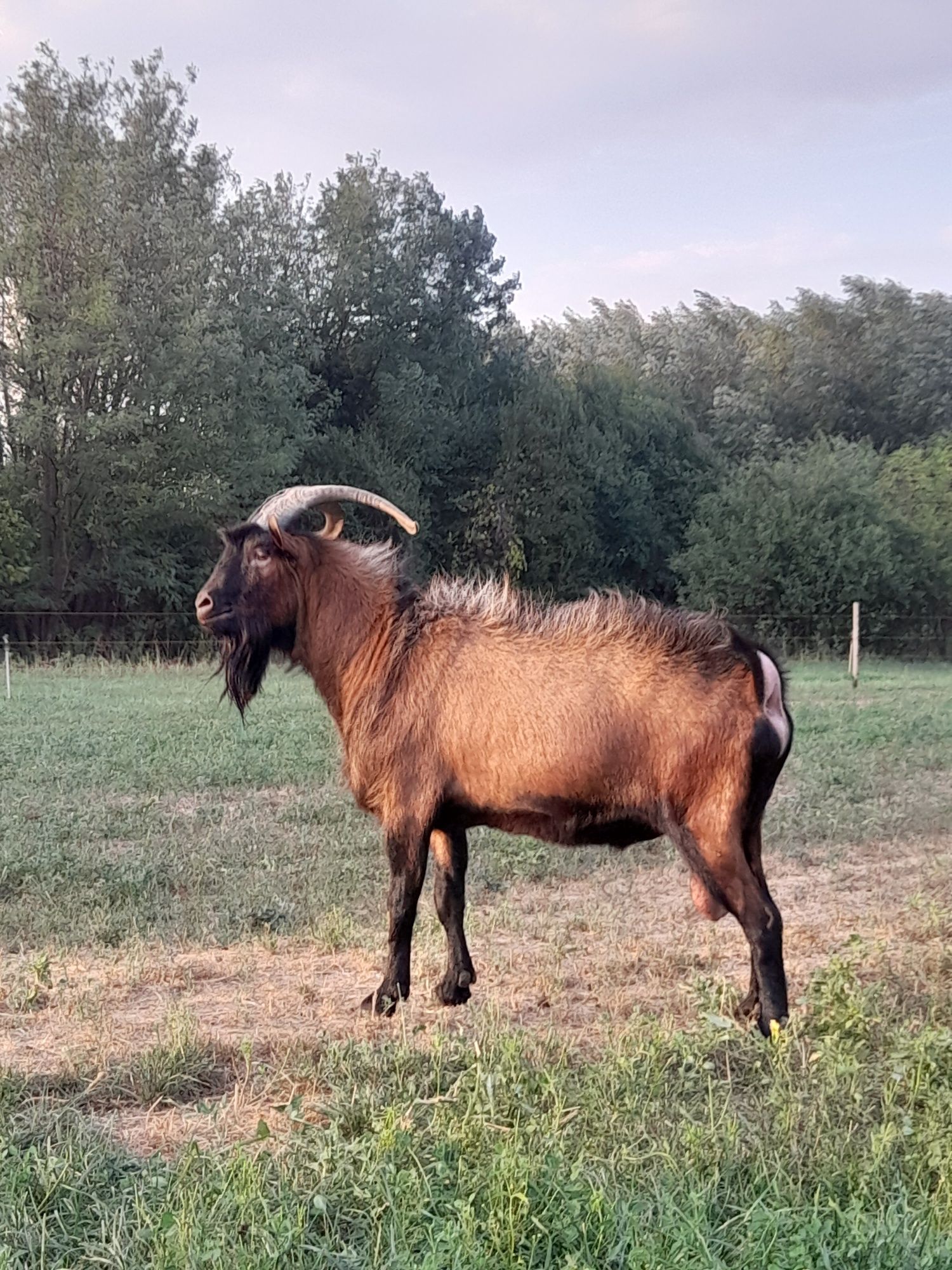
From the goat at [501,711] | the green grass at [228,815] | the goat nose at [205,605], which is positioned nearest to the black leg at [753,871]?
the goat at [501,711]

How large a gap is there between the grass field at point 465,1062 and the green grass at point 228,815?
0.05 metres

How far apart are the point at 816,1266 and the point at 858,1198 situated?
47 centimetres

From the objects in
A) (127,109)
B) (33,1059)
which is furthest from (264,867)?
(127,109)

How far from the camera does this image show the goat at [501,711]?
15.6 ft

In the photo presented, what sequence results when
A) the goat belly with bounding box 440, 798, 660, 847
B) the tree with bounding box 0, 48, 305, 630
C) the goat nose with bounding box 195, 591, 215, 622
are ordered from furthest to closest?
the tree with bounding box 0, 48, 305, 630 < the goat nose with bounding box 195, 591, 215, 622 < the goat belly with bounding box 440, 798, 660, 847

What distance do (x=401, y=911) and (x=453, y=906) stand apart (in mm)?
371

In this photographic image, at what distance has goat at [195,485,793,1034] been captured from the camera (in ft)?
15.6

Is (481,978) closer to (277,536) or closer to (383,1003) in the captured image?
(383,1003)

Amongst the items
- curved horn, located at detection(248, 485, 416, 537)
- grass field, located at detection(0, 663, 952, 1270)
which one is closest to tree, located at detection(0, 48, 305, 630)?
grass field, located at detection(0, 663, 952, 1270)

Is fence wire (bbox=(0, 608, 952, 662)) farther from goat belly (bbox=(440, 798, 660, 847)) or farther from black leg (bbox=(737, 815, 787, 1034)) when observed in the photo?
black leg (bbox=(737, 815, 787, 1034))

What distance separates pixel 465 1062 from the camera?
437 centimetres

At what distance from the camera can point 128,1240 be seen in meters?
3.05

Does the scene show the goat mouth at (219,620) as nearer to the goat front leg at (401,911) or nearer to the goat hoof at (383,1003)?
the goat front leg at (401,911)

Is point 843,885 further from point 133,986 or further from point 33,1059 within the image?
point 33,1059
